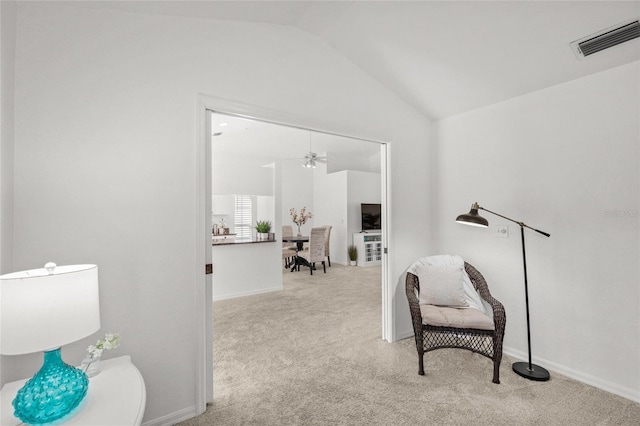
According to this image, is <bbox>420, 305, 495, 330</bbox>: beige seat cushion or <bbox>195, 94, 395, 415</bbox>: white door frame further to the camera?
<bbox>420, 305, 495, 330</bbox>: beige seat cushion

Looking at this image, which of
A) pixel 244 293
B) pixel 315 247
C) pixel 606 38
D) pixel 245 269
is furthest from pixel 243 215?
pixel 606 38

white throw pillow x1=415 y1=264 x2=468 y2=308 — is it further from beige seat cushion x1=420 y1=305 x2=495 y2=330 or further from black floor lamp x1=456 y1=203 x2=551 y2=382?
black floor lamp x1=456 y1=203 x2=551 y2=382

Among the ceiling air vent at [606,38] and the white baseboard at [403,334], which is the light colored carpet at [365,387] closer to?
the white baseboard at [403,334]

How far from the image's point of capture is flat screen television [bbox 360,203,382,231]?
8.38 metres

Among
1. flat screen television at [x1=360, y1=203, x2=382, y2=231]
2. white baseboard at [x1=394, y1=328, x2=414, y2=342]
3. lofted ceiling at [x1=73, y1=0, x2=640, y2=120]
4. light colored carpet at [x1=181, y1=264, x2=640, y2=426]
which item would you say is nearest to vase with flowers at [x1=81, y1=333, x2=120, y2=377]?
light colored carpet at [x1=181, y1=264, x2=640, y2=426]

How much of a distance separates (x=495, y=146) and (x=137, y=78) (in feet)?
9.78

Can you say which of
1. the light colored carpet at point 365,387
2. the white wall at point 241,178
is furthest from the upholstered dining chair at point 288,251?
the light colored carpet at point 365,387

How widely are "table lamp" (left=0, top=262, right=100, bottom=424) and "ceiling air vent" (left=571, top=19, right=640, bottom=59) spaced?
312cm

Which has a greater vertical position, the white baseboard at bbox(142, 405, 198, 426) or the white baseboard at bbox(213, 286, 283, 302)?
the white baseboard at bbox(213, 286, 283, 302)

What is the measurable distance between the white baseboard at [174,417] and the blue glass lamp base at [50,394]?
0.88m

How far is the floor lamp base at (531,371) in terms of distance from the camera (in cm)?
246

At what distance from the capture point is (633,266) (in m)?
2.22

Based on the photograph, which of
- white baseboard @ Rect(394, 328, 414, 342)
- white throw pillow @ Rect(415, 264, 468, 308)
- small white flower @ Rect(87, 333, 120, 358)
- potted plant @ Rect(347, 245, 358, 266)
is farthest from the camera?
potted plant @ Rect(347, 245, 358, 266)

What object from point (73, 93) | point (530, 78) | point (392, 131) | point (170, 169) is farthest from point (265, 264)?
point (530, 78)
